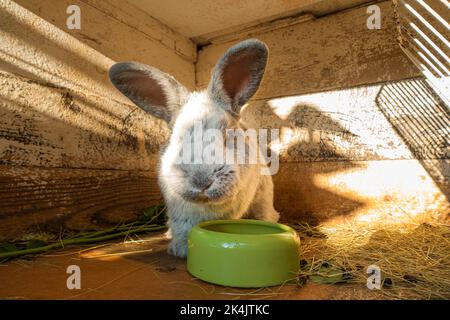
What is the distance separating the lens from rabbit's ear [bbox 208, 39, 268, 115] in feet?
6.57

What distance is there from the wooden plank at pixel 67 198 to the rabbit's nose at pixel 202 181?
125 centimetres

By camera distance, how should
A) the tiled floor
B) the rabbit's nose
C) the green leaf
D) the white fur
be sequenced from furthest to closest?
the green leaf → the white fur → the rabbit's nose → the tiled floor

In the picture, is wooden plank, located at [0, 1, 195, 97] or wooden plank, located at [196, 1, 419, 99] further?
wooden plank, located at [196, 1, 419, 99]

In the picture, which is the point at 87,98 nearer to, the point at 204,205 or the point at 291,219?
the point at 204,205

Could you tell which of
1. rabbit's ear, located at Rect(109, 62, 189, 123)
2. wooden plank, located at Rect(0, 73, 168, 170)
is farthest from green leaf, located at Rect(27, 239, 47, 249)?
rabbit's ear, located at Rect(109, 62, 189, 123)

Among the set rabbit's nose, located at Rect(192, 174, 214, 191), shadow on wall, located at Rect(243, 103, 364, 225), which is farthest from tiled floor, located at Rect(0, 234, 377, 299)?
shadow on wall, located at Rect(243, 103, 364, 225)

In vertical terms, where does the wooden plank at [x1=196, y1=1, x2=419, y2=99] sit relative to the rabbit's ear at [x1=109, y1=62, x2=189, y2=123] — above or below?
above

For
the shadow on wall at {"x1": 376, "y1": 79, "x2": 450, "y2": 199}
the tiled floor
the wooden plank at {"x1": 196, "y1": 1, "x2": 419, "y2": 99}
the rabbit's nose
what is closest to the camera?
the tiled floor

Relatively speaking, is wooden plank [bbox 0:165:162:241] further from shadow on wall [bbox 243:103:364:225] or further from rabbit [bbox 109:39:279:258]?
shadow on wall [bbox 243:103:364:225]

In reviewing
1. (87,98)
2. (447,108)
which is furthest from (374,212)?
(87,98)

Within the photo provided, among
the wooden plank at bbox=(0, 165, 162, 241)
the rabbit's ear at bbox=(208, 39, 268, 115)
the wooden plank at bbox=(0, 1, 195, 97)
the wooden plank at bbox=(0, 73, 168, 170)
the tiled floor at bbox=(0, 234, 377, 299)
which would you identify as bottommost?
the tiled floor at bbox=(0, 234, 377, 299)

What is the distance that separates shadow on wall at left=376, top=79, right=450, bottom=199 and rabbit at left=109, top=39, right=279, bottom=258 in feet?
4.74

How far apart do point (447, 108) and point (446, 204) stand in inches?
30.5

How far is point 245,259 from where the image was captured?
152cm
